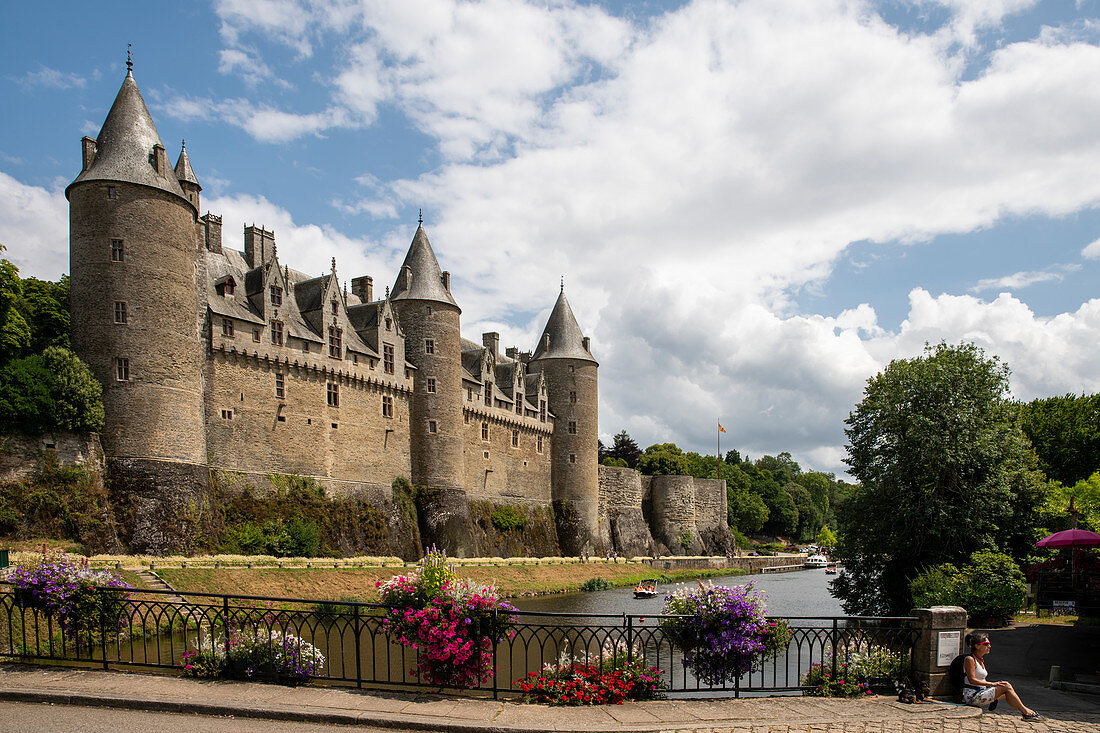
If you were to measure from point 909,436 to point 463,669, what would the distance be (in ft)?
71.7

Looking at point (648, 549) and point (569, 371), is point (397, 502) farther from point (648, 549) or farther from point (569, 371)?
point (648, 549)

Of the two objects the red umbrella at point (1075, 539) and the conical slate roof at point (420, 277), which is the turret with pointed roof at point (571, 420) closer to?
the conical slate roof at point (420, 277)

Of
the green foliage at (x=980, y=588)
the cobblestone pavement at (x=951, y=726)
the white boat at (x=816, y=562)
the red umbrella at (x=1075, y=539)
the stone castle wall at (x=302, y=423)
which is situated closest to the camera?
the cobblestone pavement at (x=951, y=726)

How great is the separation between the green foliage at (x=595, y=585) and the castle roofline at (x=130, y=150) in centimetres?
3162

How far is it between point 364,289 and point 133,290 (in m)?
19.6

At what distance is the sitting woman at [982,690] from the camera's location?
1161 centimetres

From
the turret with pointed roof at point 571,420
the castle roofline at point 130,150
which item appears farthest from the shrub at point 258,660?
the turret with pointed roof at point 571,420

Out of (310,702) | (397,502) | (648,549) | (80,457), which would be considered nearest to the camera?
(310,702)

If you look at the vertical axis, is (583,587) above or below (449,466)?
below

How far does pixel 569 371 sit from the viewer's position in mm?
66188

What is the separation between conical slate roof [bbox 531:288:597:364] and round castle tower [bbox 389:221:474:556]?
15.9 metres

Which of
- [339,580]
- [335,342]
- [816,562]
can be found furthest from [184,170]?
[816,562]

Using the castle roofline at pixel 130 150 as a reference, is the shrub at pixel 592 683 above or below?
below

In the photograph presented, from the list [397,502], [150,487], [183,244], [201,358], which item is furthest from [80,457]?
[397,502]
